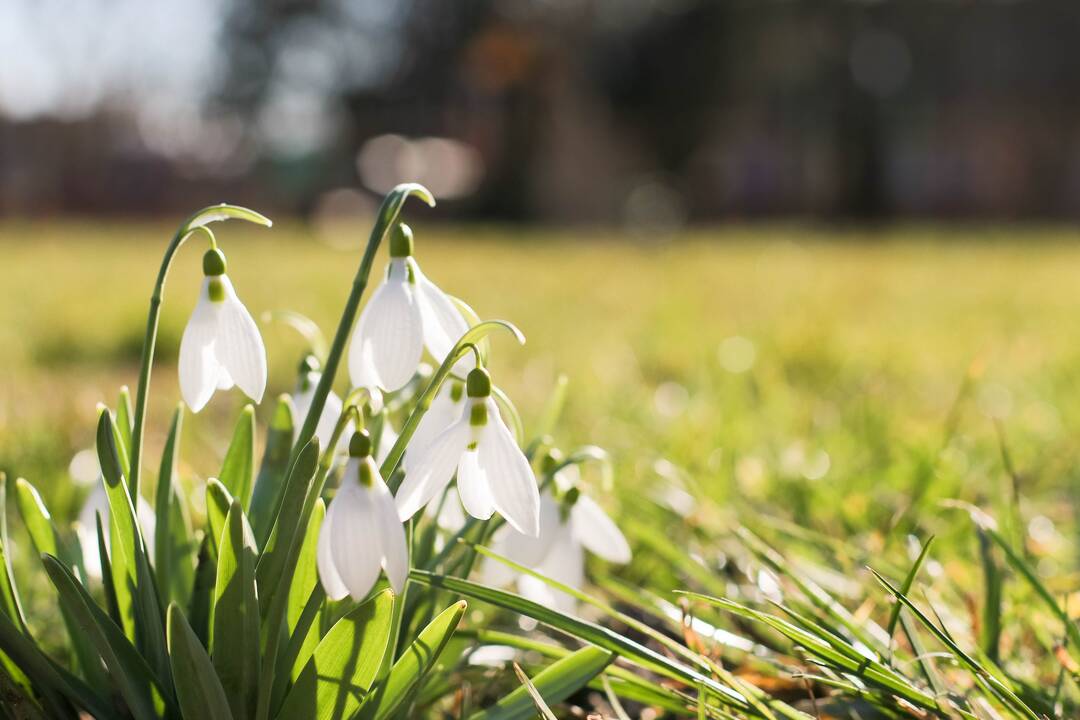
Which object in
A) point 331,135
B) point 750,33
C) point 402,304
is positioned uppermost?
point 750,33

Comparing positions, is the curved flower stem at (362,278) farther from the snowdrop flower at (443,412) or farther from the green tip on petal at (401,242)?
the snowdrop flower at (443,412)

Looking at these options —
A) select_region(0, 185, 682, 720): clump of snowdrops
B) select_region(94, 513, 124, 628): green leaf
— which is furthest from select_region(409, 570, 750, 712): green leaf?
select_region(94, 513, 124, 628): green leaf

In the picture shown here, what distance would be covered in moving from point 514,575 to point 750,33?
74.8 ft

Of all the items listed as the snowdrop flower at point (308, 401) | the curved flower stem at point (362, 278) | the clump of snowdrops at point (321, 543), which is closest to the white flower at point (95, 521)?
the clump of snowdrops at point (321, 543)

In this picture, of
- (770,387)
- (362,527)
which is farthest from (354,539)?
(770,387)

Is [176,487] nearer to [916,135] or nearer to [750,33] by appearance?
[750,33]

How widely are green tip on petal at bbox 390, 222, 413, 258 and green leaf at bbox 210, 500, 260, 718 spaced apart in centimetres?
26

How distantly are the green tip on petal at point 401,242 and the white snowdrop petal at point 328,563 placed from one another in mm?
228

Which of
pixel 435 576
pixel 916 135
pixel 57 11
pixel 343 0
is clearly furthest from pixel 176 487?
pixel 343 0

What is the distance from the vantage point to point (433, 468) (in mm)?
943

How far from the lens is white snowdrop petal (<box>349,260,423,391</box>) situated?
0.97 meters

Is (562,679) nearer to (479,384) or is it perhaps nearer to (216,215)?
(479,384)

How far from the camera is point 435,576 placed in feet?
3.67

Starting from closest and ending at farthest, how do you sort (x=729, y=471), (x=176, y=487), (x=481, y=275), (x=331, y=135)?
1. (x=176, y=487)
2. (x=729, y=471)
3. (x=481, y=275)
4. (x=331, y=135)
